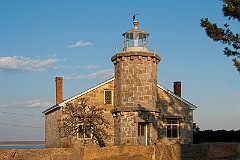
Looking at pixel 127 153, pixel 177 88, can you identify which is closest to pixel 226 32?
pixel 127 153

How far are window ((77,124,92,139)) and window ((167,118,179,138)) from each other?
5674 millimetres

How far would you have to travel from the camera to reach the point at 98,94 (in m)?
29.9

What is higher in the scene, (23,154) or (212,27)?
(212,27)

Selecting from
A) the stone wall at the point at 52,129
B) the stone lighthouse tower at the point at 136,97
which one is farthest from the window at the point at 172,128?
the stone wall at the point at 52,129

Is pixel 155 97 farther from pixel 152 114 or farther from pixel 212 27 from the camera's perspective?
pixel 212 27

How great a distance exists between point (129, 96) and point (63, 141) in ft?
17.3

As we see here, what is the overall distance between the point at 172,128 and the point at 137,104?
451cm

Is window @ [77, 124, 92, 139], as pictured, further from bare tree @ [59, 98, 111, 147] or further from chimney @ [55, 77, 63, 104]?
chimney @ [55, 77, 63, 104]

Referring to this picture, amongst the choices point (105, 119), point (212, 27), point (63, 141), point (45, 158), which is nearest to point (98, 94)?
point (105, 119)

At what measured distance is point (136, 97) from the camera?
91.4ft

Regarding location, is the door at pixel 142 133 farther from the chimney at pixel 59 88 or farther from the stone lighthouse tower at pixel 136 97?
the chimney at pixel 59 88

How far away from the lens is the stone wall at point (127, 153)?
2023 cm

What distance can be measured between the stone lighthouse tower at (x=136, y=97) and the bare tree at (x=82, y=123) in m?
1.05

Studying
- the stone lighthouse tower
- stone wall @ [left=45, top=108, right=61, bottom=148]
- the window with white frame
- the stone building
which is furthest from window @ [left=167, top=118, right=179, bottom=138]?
stone wall @ [left=45, top=108, right=61, bottom=148]
